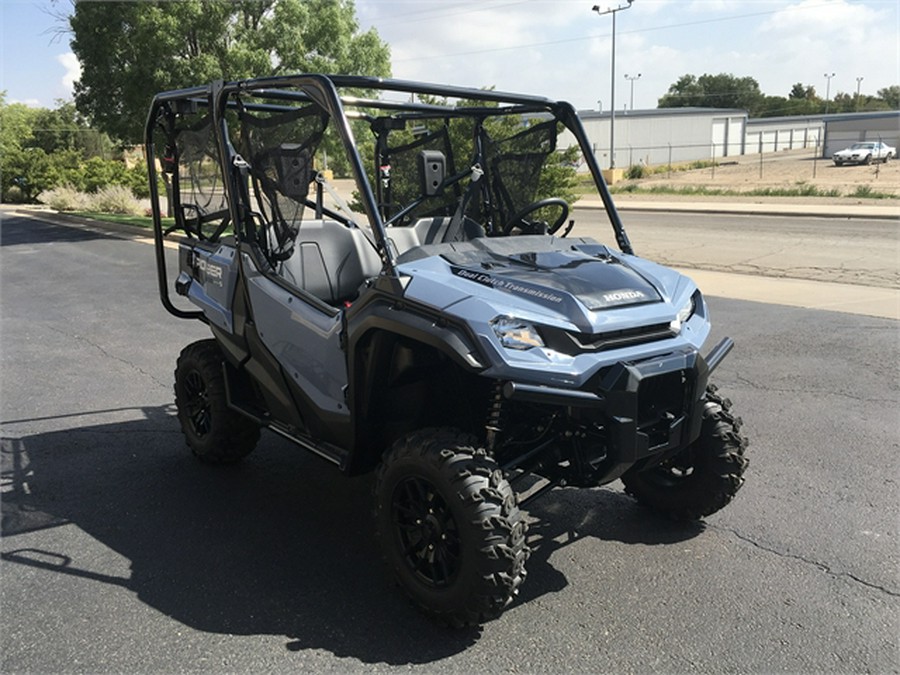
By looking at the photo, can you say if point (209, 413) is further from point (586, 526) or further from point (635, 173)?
point (635, 173)

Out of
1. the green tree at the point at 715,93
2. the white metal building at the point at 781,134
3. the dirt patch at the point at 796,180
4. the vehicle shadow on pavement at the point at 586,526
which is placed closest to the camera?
the vehicle shadow on pavement at the point at 586,526

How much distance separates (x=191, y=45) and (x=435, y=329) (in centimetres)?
1878

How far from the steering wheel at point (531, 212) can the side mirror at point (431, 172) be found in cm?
47

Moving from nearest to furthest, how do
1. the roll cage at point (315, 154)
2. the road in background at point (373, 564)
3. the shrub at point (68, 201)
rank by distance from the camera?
the road in background at point (373, 564) → the roll cage at point (315, 154) → the shrub at point (68, 201)

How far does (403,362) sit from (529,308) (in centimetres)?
69

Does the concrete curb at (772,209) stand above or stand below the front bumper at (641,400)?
below

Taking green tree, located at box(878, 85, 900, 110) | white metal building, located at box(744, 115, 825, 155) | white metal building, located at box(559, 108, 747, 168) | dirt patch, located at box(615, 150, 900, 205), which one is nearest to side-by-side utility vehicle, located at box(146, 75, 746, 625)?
dirt patch, located at box(615, 150, 900, 205)

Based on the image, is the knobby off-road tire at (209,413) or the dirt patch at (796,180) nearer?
the knobby off-road tire at (209,413)

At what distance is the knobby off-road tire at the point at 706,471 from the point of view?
374 cm

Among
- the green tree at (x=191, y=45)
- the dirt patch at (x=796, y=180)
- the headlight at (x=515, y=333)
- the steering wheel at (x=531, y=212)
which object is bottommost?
the dirt patch at (x=796, y=180)

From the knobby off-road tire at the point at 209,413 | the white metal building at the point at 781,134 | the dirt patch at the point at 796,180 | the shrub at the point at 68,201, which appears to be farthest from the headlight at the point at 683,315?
the white metal building at the point at 781,134

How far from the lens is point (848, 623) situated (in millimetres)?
3127

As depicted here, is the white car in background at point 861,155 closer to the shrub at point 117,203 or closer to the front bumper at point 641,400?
the shrub at point 117,203

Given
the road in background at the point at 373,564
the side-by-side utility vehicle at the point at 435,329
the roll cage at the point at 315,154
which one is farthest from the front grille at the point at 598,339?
the road in background at the point at 373,564
